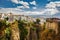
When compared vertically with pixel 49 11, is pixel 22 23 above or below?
below

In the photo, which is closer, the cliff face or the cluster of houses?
the cluster of houses

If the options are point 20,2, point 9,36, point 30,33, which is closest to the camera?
point 20,2

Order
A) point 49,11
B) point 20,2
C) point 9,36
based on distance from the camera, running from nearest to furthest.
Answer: point 20,2, point 49,11, point 9,36

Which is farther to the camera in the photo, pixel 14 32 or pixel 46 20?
pixel 14 32

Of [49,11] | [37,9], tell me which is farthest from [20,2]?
[49,11]

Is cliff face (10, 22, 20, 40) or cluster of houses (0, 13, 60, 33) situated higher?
cluster of houses (0, 13, 60, 33)

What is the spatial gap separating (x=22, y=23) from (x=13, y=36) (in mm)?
478

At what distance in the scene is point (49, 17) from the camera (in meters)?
4.60

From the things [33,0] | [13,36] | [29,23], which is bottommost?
[13,36]

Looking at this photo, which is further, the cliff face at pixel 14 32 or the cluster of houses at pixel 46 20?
the cliff face at pixel 14 32

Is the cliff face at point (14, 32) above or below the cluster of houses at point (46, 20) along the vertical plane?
below

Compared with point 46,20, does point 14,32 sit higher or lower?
lower

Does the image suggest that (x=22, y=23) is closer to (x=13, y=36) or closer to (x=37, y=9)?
(x=13, y=36)

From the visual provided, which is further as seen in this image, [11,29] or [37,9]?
[11,29]
